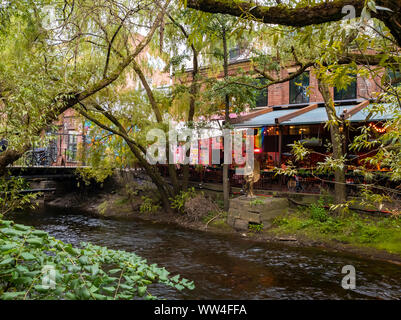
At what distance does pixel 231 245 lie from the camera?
39.5ft

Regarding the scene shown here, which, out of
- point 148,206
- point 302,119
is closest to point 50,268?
point 302,119

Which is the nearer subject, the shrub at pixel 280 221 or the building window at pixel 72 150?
the shrub at pixel 280 221

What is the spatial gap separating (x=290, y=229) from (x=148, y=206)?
7942mm

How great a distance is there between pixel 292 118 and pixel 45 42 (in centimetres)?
1107

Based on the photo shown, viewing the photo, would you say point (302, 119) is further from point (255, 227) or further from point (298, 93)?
point (298, 93)

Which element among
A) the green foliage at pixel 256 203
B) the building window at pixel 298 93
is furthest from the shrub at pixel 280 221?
the building window at pixel 298 93

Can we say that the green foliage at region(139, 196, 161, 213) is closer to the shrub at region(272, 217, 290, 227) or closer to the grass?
the shrub at region(272, 217, 290, 227)

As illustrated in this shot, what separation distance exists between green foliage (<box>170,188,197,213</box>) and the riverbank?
0.38 m

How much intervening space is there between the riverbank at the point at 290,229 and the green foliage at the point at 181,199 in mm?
376

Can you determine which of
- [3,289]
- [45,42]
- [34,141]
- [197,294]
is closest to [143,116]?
[45,42]

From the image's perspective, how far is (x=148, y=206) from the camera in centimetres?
1784

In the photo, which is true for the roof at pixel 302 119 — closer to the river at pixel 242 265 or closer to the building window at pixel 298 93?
the building window at pixel 298 93

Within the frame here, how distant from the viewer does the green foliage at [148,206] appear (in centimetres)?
1765
